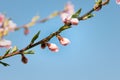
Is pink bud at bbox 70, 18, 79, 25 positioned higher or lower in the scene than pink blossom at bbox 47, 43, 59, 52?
higher

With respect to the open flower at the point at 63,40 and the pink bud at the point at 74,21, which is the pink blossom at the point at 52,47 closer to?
the open flower at the point at 63,40

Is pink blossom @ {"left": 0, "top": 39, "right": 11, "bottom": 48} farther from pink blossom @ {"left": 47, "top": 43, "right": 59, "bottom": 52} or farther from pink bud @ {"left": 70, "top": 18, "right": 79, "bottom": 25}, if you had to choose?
pink bud @ {"left": 70, "top": 18, "right": 79, "bottom": 25}

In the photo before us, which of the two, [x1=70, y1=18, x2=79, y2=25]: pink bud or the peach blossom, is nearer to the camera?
[x1=70, y1=18, x2=79, y2=25]: pink bud

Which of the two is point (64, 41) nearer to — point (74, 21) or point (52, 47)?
point (52, 47)

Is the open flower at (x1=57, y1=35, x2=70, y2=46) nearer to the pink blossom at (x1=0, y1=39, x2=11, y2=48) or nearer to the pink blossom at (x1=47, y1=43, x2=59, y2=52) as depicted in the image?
the pink blossom at (x1=47, y1=43, x2=59, y2=52)

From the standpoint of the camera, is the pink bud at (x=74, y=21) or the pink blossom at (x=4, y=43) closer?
the pink bud at (x=74, y=21)

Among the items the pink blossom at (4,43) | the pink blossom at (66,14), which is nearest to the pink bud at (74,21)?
the pink blossom at (66,14)

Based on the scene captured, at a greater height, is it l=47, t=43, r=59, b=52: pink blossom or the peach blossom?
the peach blossom

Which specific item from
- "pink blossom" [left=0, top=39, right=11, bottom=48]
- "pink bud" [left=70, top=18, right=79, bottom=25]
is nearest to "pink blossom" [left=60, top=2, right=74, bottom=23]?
"pink bud" [left=70, top=18, right=79, bottom=25]

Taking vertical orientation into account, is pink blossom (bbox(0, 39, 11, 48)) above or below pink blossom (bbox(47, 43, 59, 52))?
above

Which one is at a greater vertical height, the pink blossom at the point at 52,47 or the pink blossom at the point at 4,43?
the pink blossom at the point at 4,43

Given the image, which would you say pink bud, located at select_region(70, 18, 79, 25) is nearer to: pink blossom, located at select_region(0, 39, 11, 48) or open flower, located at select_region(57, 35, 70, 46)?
open flower, located at select_region(57, 35, 70, 46)

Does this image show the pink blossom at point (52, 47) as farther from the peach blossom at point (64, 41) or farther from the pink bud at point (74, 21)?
the pink bud at point (74, 21)

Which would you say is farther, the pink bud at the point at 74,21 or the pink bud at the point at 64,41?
the pink bud at the point at 64,41
